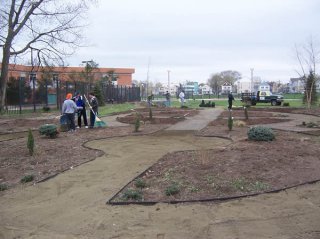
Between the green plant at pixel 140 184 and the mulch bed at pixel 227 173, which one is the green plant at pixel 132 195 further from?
the green plant at pixel 140 184

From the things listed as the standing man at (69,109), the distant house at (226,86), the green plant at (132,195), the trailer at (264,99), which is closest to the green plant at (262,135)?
the green plant at (132,195)

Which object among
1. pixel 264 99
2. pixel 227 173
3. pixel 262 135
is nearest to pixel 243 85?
pixel 264 99

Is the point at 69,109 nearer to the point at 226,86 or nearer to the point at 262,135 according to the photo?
the point at 262,135

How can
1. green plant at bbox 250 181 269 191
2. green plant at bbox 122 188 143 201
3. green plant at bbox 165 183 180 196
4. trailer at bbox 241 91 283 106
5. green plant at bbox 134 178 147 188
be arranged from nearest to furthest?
1. green plant at bbox 122 188 143 201
2. green plant at bbox 165 183 180 196
3. green plant at bbox 250 181 269 191
4. green plant at bbox 134 178 147 188
5. trailer at bbox 241 91 283 106

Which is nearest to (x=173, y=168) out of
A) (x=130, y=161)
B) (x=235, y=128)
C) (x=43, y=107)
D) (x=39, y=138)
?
(x=130, y=161)

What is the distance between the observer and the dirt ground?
20.7ft

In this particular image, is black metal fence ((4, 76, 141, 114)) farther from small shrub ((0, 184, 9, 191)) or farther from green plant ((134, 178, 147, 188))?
green plant ((134, 178, 147, 188))

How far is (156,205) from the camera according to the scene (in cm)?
737

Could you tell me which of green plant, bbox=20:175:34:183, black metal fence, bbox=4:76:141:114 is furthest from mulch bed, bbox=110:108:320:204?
black metal fence, bbox=4:76:141:114

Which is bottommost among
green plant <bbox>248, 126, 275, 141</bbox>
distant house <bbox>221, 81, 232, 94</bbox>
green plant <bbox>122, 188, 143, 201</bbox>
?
green plant <bbox>122, 188, 143, 201</bbox>

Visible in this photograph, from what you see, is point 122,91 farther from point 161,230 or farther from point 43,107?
point 161,230

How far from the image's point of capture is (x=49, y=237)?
20.3 feet

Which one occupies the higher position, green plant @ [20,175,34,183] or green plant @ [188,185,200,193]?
green plant @ [188,185,200,193]

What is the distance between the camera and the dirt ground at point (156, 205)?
6301 millimetres
